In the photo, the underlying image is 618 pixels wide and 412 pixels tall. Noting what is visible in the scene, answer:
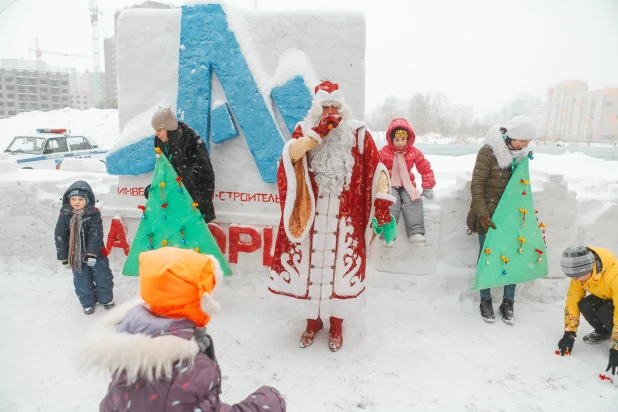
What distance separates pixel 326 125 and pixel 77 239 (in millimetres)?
2630

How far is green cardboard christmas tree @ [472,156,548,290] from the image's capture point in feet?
12.0

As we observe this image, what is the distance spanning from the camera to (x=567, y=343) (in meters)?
3.17

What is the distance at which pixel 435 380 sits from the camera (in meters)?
2.93

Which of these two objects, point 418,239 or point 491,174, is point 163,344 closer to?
point 418,239

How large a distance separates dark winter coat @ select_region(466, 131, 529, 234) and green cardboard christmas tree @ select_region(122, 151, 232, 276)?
8.09ft

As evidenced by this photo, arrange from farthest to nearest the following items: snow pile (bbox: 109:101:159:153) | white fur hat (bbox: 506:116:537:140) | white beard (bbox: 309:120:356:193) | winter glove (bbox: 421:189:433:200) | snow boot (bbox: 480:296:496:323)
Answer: snow pile (bbox: 109:101:159:153) → winter glove (bbox: 421:189:433:200) → snow boot (bbox: 480:296:496:323) → white fur hat (bbox: 506:116:537:140) → white beard (bbox: 309:120:356:193)

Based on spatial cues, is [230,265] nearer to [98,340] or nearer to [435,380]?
[435,380]

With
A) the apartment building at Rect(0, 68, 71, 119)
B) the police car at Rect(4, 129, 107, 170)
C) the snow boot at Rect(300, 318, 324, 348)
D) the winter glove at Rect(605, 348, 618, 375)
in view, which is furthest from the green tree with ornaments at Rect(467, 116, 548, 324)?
the apartment building at Rect(0, 68, 71, 119)

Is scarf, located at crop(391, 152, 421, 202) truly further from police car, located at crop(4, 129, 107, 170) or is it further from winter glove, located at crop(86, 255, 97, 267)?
police car, located at crop(4, 129, 107, 170)

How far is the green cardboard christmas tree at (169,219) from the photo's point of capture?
385 cm

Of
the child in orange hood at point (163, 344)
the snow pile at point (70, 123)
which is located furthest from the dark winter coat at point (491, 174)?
the snow pile at point (70, 123)

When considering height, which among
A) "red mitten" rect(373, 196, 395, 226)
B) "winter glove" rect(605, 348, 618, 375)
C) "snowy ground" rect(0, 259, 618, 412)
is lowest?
"snowy ground" rect(0, 259, 618, 412)

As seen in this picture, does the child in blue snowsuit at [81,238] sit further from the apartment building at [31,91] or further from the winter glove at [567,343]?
the apartment building at [31,91]

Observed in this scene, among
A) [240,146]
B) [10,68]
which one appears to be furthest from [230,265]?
[10,68]
